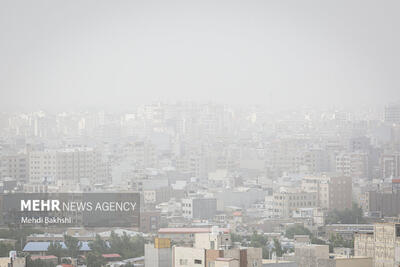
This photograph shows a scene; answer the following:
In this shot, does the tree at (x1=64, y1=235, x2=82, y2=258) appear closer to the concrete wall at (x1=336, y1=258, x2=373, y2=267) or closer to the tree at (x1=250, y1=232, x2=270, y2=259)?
the tree at (x1=250, y1=232, x2=270, y2=259)

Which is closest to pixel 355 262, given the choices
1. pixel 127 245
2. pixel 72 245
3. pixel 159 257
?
pixel 159 257

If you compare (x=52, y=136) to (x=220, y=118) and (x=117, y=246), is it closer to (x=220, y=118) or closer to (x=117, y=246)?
(x=220, y=118)

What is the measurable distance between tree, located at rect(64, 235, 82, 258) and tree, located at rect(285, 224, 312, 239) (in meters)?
4.22

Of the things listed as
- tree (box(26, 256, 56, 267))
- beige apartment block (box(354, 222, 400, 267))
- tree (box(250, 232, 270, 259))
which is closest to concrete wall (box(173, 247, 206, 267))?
beige apartment block (box(354, 222, 400, 267))

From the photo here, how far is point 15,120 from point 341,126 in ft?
41.0

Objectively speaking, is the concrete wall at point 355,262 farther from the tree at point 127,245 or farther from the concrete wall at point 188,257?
the tree at point 127,245

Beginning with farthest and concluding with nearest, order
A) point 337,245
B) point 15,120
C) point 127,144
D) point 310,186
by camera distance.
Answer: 1. point 15,120
2. point 127,144
3. point 310,186
4. point 337,245

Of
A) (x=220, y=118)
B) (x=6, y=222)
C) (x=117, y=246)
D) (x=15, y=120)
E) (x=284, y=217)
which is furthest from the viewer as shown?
(x=220, y=118)

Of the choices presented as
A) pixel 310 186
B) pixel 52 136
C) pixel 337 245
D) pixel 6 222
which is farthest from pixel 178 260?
pixel 52 136

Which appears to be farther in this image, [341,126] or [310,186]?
[341,126]

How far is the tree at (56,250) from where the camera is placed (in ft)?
66.5

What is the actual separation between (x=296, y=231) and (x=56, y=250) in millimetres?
6230

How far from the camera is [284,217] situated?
2931 centimetres

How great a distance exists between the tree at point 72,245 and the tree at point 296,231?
422 centimetres
